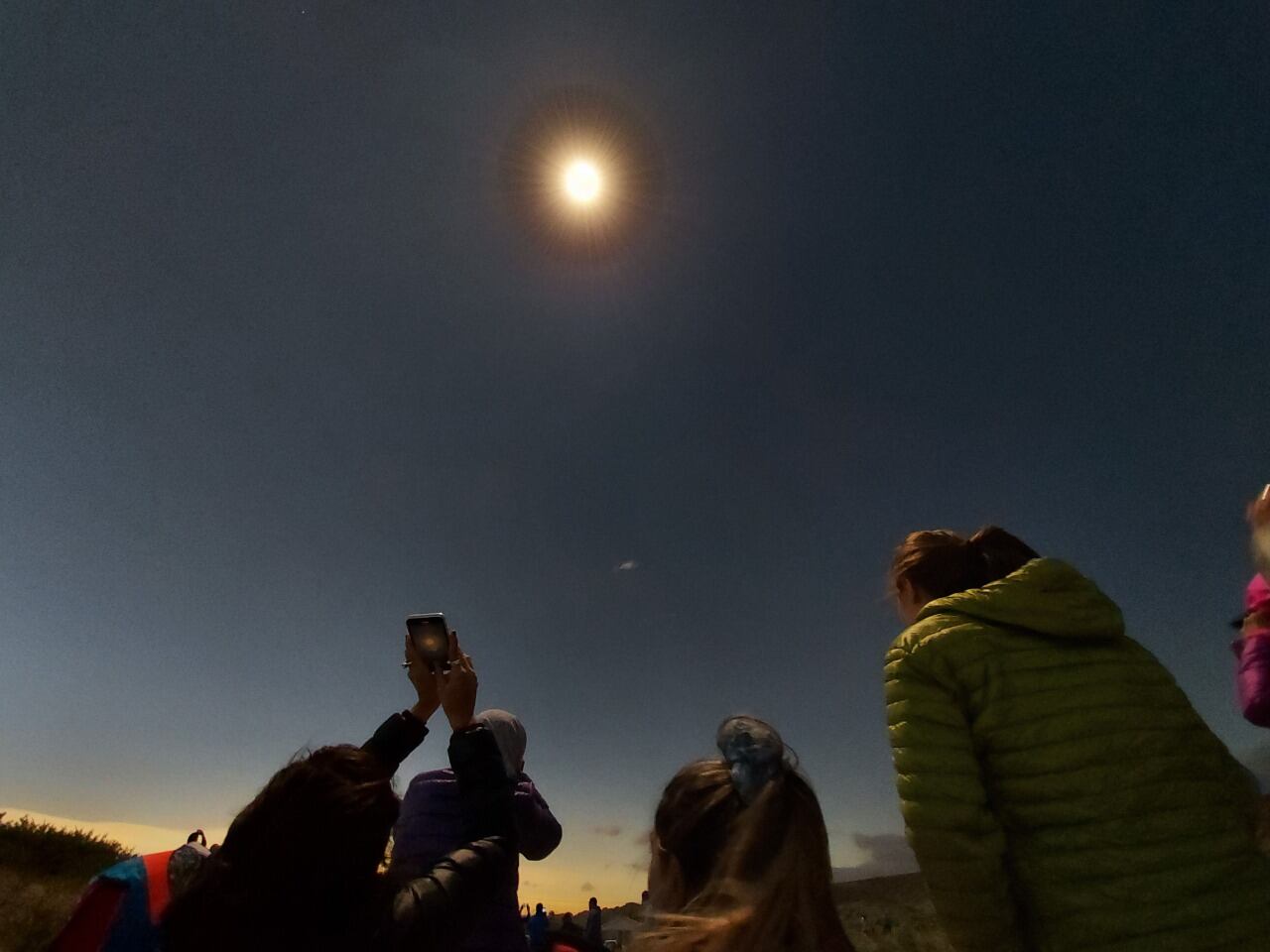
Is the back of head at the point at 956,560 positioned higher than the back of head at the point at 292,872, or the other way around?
the back of head at the point at 956,560

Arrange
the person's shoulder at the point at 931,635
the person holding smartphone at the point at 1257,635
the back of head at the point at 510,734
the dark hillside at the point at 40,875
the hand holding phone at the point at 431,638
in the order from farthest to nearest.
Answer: the dark hillside at the point at 40,875 < the back of head at the point at 510,734 < the hand holding phone at the point at 431,638 < the person holding smartphone at the point at 1257,635 < the person's shoulder at the point at 931,635

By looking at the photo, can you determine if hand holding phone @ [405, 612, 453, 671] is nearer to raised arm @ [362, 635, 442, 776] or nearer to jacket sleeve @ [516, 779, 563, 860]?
raised arm @ [362, 635, 442, 776]

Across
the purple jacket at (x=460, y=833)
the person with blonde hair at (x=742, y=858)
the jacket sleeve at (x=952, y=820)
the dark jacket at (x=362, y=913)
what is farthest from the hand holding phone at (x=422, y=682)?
the jacket sleeve at (x=952, y=820)

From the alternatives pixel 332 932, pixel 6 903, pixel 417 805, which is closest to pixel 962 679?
pixel 332 932

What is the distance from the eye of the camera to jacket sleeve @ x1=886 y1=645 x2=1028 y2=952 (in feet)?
6.04

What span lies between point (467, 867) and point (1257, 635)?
3.02 m

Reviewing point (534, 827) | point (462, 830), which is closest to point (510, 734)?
point (534, 827)

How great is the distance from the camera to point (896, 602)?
110 inches

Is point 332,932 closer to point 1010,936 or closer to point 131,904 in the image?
point 131,904

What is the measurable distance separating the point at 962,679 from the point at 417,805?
2.38m

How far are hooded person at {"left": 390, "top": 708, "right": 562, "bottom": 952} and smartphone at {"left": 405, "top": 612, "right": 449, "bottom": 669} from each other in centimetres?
37

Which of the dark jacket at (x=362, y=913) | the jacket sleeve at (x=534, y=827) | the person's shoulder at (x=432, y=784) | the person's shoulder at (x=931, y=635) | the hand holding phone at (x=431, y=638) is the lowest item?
the dark jacket at (x=362, y=913)

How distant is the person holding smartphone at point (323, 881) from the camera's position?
154cm

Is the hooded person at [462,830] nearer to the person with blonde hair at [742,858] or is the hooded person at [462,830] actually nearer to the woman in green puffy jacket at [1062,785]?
the person with blonde hair at [742,858]
